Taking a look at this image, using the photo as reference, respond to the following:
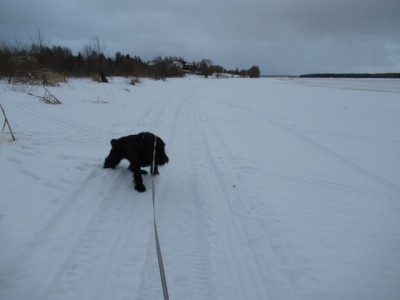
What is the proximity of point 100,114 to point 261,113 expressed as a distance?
737cm

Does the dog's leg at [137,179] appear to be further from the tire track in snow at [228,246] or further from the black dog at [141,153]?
the tire track in snow at [228,246]

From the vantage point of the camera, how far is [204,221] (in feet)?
12.7

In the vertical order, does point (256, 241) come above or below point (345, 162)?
below

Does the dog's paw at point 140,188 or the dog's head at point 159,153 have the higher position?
the dog's head at point 159,153

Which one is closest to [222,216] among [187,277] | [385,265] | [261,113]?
[187,277]

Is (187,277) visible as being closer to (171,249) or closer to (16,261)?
(171,249)

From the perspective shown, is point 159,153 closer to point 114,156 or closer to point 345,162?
point 114,156

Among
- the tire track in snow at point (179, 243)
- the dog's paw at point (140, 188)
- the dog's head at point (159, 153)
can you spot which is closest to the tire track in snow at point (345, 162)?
the tire track in snow at point (179, 243)

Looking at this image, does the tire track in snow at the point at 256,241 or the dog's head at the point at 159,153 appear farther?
the dog's head at the point at 159,153

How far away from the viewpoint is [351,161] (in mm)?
6555

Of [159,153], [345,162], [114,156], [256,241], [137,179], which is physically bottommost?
[256,241]

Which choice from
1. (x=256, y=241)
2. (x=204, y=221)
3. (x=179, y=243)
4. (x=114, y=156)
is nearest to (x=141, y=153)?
(x=114, y=156)

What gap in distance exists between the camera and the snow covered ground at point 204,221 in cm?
278

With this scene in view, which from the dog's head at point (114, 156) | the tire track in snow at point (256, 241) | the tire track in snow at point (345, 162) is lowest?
the tire track in snow at point (256, 241)
